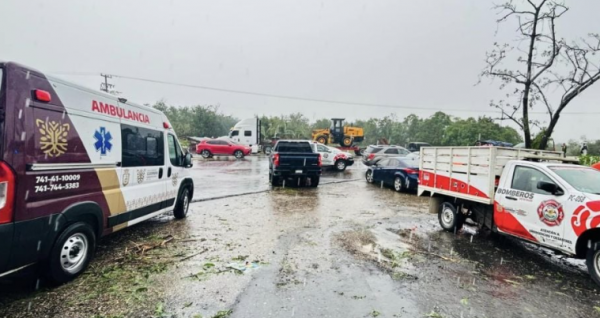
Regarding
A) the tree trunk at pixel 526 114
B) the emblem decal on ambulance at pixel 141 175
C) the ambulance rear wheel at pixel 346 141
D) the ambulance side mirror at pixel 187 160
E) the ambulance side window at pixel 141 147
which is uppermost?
the tree trunk at pixel 526 114

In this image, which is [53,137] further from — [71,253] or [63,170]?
[71,253]

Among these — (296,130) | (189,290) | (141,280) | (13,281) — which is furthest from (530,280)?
(296,130)

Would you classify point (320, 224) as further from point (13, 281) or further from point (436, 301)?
point (13, 281)

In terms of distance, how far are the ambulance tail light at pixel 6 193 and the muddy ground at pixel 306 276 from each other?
3.17ft

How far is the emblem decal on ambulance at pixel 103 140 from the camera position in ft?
14.6

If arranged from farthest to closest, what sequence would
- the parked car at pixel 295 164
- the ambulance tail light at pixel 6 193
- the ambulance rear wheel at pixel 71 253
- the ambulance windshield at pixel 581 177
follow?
the parked car at pixel 295 164 → the ambulance windshield at pixel 581 177 → the ambulance rear wheel at pixel 71 253 → the ambulance tail light at pixel 6 193

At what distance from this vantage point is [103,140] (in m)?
4.58

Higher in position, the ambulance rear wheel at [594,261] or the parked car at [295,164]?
the parked car at [295,164]

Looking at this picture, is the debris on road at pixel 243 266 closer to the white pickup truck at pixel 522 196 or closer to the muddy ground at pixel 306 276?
the muddy ground at pixel 306 276

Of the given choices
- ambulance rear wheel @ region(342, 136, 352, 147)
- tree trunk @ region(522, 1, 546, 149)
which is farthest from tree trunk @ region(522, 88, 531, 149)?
ambulance rear wheel @ region(342, 136, 352, 147)

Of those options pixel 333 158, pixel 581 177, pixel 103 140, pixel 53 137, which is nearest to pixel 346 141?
pixel 333 158

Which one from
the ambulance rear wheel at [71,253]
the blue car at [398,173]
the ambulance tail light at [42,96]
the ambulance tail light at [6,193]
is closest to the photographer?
the ambulance tail light at [6,193]

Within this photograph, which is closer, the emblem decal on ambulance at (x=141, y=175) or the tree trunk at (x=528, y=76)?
the emblem decal on ambulance at (x=141, y=175)

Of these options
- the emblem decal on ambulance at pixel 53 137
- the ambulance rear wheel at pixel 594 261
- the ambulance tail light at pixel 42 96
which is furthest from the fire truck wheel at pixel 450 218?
the ambulance tail light at pixel 42 96
